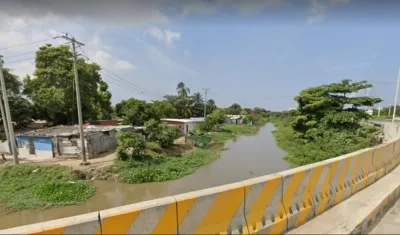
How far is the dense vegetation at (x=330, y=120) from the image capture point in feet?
53.2

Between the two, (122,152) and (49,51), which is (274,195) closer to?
(122,152)

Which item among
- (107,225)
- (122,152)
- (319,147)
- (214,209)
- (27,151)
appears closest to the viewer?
(107,225)

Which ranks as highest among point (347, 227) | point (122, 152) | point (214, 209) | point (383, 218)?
point (214, 209)

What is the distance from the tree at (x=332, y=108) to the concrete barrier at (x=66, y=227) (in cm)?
1951

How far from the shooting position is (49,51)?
2308 centimetres

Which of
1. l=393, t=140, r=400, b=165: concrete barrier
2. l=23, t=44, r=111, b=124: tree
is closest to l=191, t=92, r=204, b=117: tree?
l=23, t=44, r=111, b=124: tree

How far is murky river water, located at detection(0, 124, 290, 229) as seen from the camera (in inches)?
331

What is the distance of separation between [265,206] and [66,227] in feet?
7.12

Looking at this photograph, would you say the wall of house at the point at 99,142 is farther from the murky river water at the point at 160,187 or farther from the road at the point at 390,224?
the road at the point at 390,224

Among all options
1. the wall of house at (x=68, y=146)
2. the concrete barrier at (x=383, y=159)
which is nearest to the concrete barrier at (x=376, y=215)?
the concrete barrier at (x=383, y=159)

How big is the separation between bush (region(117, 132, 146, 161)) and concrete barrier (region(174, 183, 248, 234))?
11.7 meters

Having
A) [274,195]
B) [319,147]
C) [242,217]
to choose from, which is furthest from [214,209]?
[319,147]

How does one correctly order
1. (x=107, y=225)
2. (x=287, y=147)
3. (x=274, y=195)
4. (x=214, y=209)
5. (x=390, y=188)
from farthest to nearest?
(x=287, y=147) → (x=390, y=188) → (x=274, y=195) → (x=214, y=209) → (x=107, y=225)

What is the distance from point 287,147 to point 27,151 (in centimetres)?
2113
